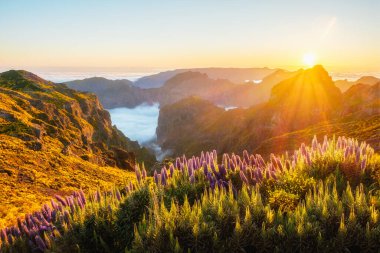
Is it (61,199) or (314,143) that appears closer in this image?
A: (61,199)

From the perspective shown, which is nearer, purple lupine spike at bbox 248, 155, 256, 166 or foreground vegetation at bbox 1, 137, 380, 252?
foreground vegetation at bbox 1, 137, 380, 252

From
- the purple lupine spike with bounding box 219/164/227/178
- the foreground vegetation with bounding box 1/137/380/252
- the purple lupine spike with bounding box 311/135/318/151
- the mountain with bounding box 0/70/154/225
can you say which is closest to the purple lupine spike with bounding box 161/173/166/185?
the foreground vegetation with bounding box 1/137/380/252

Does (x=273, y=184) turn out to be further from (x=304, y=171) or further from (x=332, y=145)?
(x=332, y=145)

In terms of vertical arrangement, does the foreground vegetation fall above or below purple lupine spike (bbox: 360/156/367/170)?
below

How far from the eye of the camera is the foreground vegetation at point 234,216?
16.5ft

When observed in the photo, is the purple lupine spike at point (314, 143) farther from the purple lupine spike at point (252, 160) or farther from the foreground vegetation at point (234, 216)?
the purple lupine spike at point (252, 160)

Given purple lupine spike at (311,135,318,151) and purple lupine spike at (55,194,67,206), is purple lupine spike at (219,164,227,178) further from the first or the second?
purple lupine spike at (55,194,67,206)

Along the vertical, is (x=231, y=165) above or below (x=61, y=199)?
above

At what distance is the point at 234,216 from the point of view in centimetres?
547

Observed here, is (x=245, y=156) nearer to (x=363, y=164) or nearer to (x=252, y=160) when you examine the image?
(x=252, y=160)

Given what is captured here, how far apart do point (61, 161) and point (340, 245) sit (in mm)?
15533

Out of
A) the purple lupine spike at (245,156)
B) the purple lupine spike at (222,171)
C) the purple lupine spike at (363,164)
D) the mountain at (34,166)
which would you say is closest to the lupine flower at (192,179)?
the purple lupine spike at (222,171)

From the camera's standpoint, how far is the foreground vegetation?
16.5 feet

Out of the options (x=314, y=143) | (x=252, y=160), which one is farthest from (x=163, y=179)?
(x=314, y=143)
